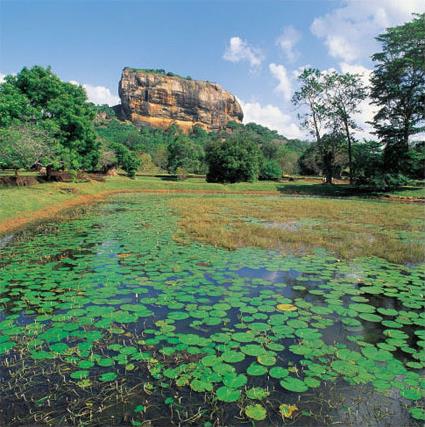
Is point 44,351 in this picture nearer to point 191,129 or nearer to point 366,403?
point 366,403

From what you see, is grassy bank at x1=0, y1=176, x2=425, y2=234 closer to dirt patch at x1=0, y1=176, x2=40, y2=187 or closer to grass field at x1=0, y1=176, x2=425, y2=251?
grass field at x1=0, y1=176, x2=425, y2=251

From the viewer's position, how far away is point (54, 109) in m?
27.0

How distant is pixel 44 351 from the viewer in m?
4.15

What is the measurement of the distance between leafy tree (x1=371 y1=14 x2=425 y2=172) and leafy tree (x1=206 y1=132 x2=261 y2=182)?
15.7 m

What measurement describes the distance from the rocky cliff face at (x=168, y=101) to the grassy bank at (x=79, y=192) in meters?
126

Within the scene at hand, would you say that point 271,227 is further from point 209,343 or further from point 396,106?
point 396,106

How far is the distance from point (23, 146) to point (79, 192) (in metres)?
5.98

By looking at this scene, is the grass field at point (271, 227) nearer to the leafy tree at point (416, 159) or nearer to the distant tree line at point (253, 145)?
the distant tree line at point (253, 145)

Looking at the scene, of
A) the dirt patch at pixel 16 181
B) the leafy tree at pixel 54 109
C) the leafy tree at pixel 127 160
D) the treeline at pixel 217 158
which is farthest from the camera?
the leafy tree at pixel 127 160

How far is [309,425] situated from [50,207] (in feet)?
59.4

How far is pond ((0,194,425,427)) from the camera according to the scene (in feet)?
10.7

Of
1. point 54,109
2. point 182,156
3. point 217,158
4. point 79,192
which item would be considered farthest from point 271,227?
point 182,156

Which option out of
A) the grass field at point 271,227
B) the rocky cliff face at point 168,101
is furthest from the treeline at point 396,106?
the rocky cliff face at point 168,101

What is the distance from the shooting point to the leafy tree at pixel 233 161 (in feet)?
154
